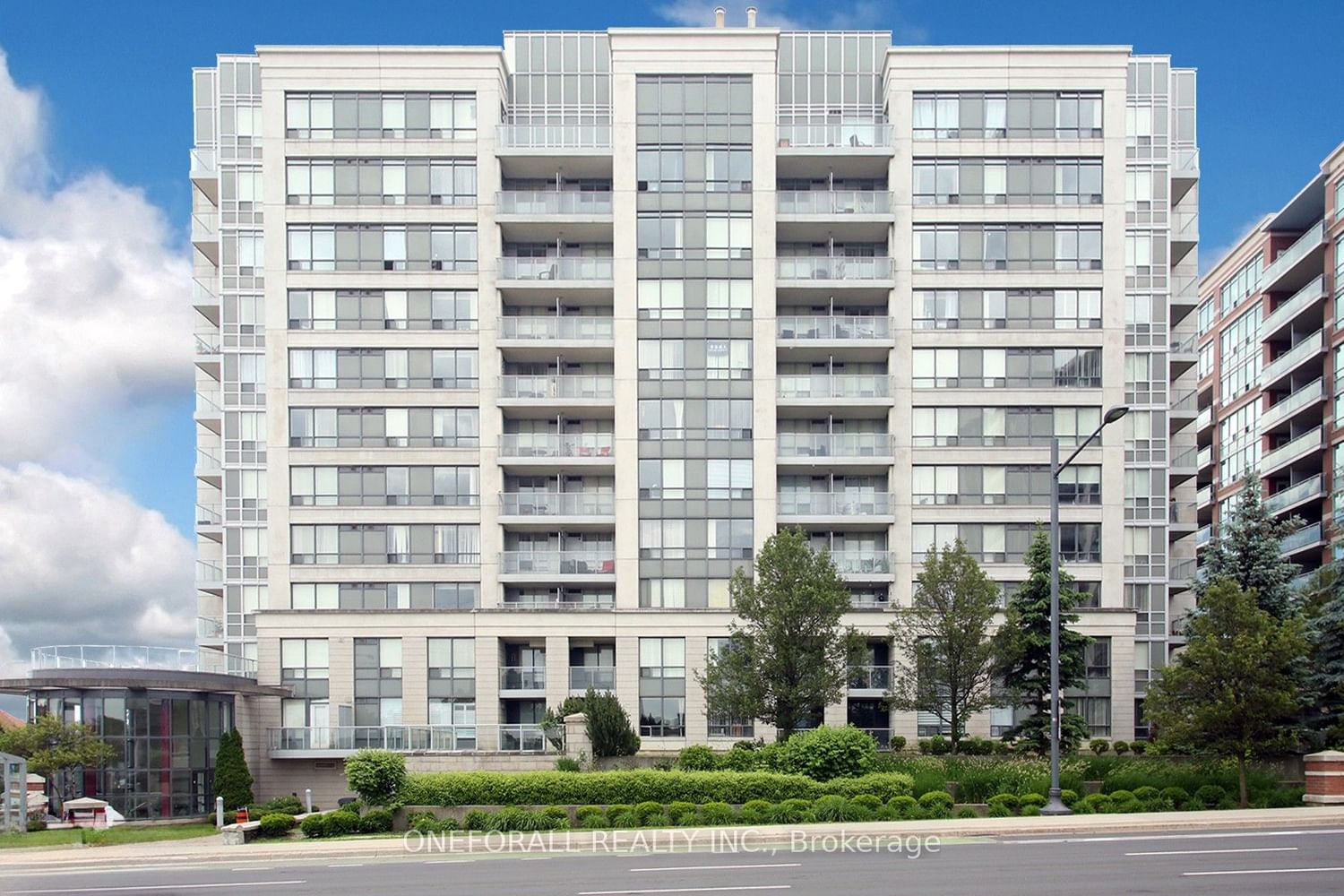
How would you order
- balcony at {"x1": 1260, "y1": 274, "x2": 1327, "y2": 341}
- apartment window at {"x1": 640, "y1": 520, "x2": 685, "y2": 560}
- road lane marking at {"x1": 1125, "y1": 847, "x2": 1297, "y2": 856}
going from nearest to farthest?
road lane marking at {"x1": 1125, "y1": 847, "x2": 1297, "y2": 856}, apartment window at {"x1": 640, "y1": 520, "x2": 685, "y2": 560}, balcony at {"x1": 1260, "y1": 274, "x2": 1327, "y2": 341}

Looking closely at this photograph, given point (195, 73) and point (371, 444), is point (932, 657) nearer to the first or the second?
point (371, 444)

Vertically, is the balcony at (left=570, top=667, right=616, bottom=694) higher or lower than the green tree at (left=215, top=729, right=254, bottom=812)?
higher

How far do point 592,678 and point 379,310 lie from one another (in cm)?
1740

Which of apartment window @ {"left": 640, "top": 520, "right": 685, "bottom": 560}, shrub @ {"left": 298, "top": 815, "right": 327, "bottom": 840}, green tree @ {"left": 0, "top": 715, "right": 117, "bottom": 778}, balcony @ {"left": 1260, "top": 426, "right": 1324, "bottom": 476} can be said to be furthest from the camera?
balcony @ {"left": 1260, "top": 426, "right": 1324, "bottom": 476}

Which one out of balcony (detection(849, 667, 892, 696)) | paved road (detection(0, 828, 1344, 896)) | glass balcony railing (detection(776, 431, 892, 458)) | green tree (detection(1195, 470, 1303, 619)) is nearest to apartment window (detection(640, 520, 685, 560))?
glass balcony railing (detection(776, 431, 892, 458))

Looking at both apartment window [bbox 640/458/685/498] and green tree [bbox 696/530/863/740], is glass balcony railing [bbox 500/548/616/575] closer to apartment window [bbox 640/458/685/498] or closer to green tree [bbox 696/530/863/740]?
apartment window [bbox 640/458/685/498]

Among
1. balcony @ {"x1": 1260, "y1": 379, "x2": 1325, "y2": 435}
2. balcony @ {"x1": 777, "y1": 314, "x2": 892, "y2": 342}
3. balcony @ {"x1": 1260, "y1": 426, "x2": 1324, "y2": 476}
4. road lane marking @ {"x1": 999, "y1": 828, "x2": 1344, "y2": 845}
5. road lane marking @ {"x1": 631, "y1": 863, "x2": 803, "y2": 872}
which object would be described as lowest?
road lane marking @ {"x1": 999, "y1": 828, "x2": 1344, "y2": 845}

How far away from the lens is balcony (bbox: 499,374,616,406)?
5266 centimetres

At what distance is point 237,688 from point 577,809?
2033 centimetres

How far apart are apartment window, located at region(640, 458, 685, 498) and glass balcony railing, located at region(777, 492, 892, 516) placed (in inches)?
165

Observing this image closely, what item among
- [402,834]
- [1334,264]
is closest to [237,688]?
[402,834]

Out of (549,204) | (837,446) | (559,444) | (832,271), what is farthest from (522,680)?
(832,271)

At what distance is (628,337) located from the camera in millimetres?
52500

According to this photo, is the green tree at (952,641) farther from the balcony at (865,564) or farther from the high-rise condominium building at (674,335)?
the high-rise condominium building at (674,335)
